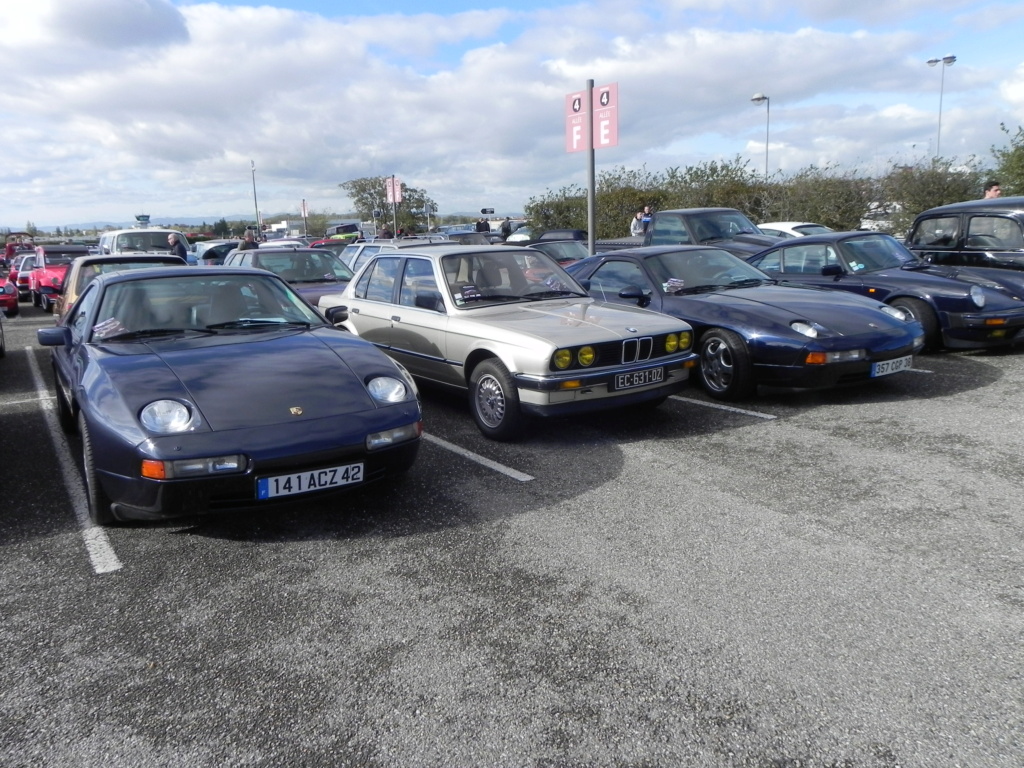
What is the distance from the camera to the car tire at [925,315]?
27.7 feet

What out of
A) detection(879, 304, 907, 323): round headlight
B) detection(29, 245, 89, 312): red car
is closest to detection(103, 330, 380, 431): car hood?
detection(879, 304, 907, 323): round headlight

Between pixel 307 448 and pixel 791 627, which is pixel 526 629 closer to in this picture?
pixel 791 627

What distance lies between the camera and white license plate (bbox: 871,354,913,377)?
6621mm

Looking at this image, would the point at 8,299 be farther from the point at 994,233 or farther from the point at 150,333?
the point at 994,233

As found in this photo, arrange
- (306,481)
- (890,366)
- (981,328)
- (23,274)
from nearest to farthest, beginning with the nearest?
1. (306,481)
2. (890,366)
3. (981,328)
4. (23,274)

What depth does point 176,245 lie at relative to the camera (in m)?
17.8

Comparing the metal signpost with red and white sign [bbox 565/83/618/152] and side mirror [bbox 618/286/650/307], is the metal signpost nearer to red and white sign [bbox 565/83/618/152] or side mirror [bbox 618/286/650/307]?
red and white sign [bbox 565/83/618/152]

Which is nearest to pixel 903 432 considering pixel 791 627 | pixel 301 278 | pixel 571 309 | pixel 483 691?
pixel 571 309

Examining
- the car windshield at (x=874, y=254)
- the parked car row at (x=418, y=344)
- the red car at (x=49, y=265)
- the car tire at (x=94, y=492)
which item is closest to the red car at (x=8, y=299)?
the red car at (x=49, y=265)

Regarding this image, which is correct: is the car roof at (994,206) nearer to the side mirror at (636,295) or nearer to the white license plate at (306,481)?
the side mirror at (636,295)

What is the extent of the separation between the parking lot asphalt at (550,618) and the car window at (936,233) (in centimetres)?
557

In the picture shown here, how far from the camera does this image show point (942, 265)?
32.5ft

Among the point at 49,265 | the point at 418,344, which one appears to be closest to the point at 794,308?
the point at 418,344

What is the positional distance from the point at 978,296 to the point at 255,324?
24.0 feet
